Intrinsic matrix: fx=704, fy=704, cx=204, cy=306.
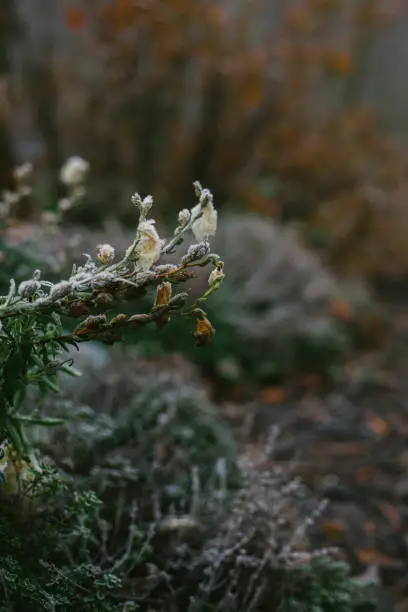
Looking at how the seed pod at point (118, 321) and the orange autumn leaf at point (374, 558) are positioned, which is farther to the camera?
the orange autumn leaf at point (374, 558)

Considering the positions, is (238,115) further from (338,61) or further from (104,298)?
(104,298)

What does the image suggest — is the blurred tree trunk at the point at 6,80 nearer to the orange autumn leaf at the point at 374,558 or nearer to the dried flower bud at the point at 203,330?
the orange autumn leaf at the point at 374,558

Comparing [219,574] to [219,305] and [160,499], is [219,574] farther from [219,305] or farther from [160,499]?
[219,305]

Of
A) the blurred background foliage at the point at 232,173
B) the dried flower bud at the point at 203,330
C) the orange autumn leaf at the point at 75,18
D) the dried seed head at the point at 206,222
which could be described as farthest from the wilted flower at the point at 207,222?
the orange autumn leaf at the point at 75,18

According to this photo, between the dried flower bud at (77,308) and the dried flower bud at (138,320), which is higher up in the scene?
the dried flower bud at (138,320)

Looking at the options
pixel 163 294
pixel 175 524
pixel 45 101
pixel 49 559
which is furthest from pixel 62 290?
pixel 45 101
